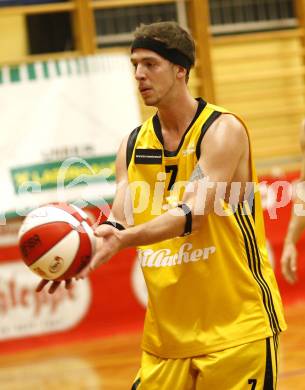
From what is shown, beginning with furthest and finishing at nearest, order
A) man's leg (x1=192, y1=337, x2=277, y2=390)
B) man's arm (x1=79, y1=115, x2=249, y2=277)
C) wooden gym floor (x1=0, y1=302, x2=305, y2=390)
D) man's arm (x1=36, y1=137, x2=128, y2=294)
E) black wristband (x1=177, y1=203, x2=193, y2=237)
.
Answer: wooden gym floor (x1=0, y1=302, x2=305, y2=390)
man's arm (x1=36, y1=137, x2=128, y2=294)
man's leg (x1=192, y1=337, x2=277, y2=390)
black wristband (x1=177, y1=203, x2=193, y2=237)
man's arm (x1=79, y1=115, x2=249, y2=277)

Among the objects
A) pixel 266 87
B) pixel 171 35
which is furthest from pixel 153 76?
pixel 266 87

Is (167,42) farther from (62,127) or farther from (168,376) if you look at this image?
(62,127)

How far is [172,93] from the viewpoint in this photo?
12.0 ft

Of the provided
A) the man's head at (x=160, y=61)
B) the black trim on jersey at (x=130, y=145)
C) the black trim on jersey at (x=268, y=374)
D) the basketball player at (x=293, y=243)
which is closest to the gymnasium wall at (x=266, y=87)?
the basketball player at (x=293, y=243)

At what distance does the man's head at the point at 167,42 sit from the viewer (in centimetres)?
365

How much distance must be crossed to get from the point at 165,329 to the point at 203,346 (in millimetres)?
184

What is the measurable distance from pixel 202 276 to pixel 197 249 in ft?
0.38

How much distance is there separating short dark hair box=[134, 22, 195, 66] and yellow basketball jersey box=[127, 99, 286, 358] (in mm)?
263

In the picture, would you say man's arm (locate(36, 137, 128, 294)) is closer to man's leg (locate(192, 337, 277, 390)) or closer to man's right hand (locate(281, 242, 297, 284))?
man's leg (locate(192, 337, 277, 390))

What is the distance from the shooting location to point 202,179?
135 inches

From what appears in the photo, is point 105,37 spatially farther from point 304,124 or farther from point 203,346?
point 203,346

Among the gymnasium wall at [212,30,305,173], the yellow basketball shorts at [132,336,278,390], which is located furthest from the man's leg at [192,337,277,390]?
the gymnasium wall at [212,30,305,173]

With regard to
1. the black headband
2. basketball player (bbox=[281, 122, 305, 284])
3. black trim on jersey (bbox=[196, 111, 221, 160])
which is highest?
the black headband

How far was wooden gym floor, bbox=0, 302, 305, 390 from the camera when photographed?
20.9 ft
